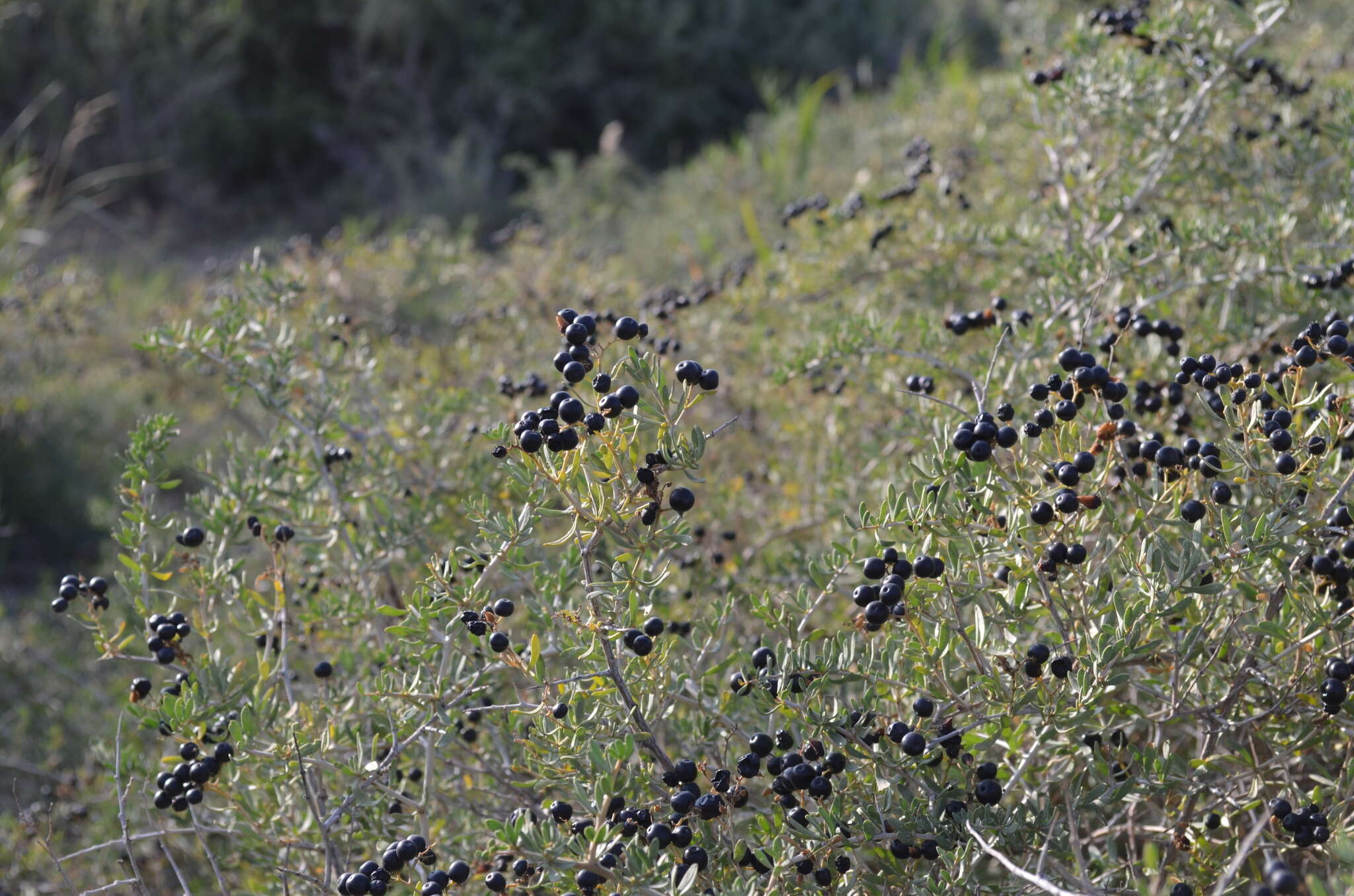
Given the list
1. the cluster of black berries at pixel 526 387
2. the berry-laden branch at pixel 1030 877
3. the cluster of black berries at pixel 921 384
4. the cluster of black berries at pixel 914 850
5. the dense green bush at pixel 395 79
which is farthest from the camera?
the dense green bush at pixel 395 79

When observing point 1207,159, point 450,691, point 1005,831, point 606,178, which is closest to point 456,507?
point 450,691

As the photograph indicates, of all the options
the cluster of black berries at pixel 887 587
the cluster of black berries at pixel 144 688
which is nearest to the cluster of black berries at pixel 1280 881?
the cluster of black berries at pixel 887 587

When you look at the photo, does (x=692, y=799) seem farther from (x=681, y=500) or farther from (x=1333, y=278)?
(x=1333, y=278)

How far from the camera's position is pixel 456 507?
9.98ft

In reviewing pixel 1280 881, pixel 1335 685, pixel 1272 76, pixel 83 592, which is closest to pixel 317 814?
pixel 83 592

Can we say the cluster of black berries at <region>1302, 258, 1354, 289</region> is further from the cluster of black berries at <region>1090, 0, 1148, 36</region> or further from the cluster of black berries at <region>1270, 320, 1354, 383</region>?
the cluster of black berries at <region>1090, 0, 1148, 36</region>

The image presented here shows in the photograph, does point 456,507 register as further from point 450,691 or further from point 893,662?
point 893,662

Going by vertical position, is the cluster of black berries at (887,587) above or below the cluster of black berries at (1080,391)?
below

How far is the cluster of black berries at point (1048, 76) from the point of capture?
3064mm

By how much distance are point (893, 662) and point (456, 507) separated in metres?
1.59

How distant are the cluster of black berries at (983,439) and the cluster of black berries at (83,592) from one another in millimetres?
1711

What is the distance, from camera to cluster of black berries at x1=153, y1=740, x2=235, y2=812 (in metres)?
1.96

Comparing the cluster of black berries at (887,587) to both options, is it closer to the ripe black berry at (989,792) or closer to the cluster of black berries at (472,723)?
the ripe black berry at (989,792)

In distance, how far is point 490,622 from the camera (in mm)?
1812
